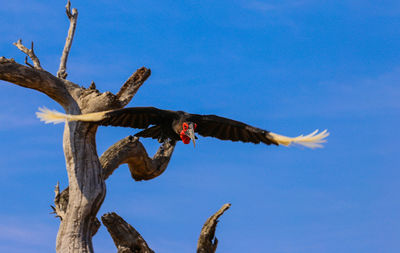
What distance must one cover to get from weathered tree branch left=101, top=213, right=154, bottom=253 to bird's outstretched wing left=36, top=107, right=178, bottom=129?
1.81 meters

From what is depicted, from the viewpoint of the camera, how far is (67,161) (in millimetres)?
11945

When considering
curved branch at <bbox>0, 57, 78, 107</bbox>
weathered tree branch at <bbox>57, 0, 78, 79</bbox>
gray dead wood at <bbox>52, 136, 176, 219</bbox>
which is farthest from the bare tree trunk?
weathered tree branch at <bbox>57, 0, 78, 79</bbox>

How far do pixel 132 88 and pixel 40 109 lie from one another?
10.0 ft

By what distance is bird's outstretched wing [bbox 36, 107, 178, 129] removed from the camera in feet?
33.5

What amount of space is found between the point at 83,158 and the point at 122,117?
61.5 inches

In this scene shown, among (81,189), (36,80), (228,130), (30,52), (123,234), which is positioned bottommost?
(123,234)

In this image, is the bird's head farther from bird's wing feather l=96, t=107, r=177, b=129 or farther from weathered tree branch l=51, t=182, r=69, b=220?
weathered tree branch l=51, t=182, r=69, b=220

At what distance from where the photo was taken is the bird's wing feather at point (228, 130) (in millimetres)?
11320

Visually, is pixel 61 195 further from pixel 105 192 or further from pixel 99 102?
pixel 99 102

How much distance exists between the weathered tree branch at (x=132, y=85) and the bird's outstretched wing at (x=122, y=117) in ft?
5.20

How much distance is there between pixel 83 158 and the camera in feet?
38.8

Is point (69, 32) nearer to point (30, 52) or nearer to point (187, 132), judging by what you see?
point (30, 52)

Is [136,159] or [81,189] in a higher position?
[136,159]

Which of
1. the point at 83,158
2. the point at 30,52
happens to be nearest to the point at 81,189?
the point at 83,158
